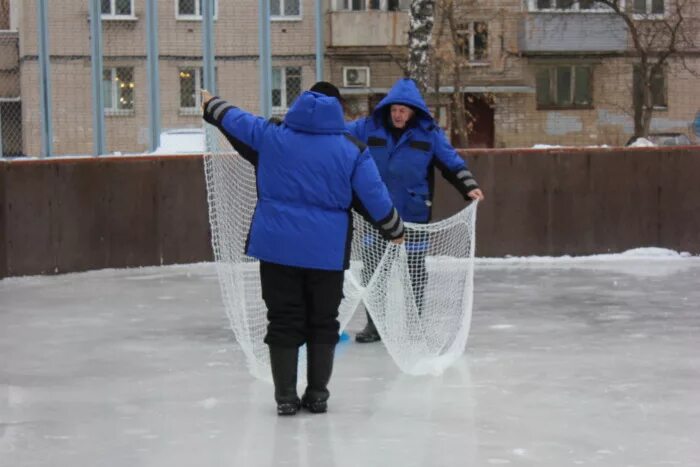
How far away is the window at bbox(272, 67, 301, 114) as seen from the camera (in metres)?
15.6

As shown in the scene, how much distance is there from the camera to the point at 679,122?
111 feet

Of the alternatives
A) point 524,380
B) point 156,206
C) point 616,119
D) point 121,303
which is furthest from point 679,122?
point 524,380

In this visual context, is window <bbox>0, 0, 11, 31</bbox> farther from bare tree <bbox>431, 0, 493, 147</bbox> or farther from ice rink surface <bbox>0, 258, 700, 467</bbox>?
bare tree <bbox>431, 0, 493, 147</bbox>

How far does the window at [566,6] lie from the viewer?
115 ft

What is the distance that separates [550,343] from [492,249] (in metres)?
5.37

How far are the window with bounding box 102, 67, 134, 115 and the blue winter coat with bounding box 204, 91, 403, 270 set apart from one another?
8119mm

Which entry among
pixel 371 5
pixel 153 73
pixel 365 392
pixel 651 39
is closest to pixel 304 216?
pixel 365 392

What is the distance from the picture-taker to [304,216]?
6.40 meters

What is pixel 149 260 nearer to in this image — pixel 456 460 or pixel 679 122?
pixel 456 460

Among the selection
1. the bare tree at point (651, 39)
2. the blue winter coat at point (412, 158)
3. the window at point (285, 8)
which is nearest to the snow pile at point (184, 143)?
the window at point (285, 8)

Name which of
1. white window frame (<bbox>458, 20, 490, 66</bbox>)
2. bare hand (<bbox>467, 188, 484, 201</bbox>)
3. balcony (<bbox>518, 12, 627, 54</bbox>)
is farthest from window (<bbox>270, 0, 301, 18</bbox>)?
balcony (<bbox>518, 12, 627, 54</bbox>)

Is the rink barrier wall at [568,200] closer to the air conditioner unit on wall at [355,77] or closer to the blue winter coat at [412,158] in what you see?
the blue winter coat at [412,158]

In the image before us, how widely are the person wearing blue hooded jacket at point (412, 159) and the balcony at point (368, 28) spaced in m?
24.7

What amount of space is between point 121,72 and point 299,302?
31.8 ft
